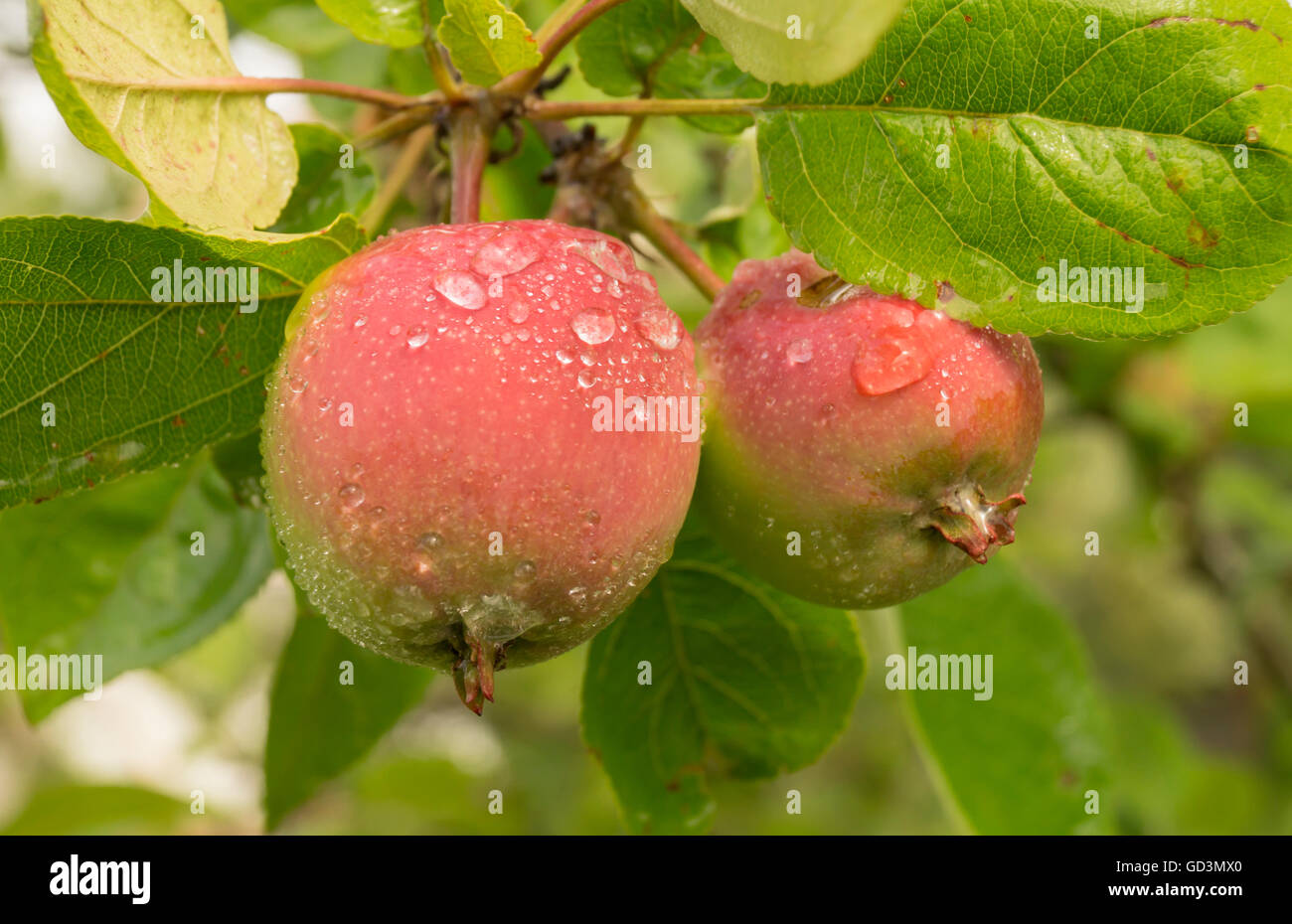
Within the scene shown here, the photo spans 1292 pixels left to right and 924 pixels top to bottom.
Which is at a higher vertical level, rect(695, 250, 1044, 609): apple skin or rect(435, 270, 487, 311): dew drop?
rect(435, 270, 487, 311): dew drop

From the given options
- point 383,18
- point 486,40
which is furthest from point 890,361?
point 383,18

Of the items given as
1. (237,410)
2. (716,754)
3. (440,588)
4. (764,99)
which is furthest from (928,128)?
(716,754)

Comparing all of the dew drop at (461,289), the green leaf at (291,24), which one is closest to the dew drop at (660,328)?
the dew drop at (461,289)

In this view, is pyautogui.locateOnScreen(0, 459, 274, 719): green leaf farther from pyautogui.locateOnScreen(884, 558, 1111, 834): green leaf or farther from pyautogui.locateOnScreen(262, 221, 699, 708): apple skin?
pyautogui.locateOnScreen(884, 558, 1111, 834): green leaf

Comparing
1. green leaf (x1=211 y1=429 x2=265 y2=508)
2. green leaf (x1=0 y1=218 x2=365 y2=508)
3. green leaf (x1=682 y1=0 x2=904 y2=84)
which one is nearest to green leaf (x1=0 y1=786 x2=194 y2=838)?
green leaf (x1=211 y1=429 x2=265 y2=508)

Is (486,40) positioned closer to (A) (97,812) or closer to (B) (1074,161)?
(B) (1074,161)

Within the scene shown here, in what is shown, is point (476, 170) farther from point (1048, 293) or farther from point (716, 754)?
point (716, 754)
